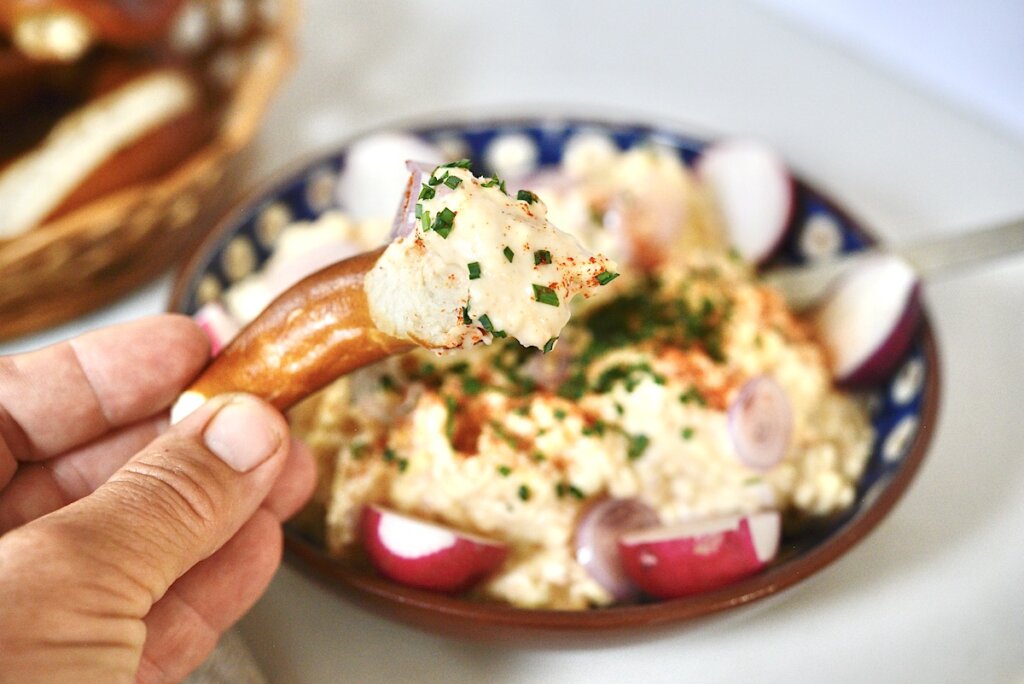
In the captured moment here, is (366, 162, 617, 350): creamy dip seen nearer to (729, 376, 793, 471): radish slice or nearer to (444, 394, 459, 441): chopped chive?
(444, 394, 459, 441): chopped chive

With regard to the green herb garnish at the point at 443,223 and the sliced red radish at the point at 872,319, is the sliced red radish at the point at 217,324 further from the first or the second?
the sliced red radish at the point at 872,319

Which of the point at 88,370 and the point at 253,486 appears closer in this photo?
the point at 253,486

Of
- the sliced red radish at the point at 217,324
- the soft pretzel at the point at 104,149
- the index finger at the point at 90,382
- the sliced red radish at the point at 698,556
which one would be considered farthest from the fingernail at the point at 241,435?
the soft pretzel at the point at 104,149

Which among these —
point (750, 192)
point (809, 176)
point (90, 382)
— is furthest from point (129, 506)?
point (809, 176)

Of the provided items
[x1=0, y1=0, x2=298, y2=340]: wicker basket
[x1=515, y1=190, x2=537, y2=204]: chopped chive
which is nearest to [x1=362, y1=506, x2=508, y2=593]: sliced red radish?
[x1=515, y1=190, x2=537, y2=204]: chopped chive

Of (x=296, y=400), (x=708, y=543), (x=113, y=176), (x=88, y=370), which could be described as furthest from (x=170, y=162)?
(x=708, y=543)

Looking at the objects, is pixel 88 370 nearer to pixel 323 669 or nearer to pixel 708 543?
pixel 323 669

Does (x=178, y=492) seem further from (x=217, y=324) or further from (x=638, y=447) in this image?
(x=638, y=447)
